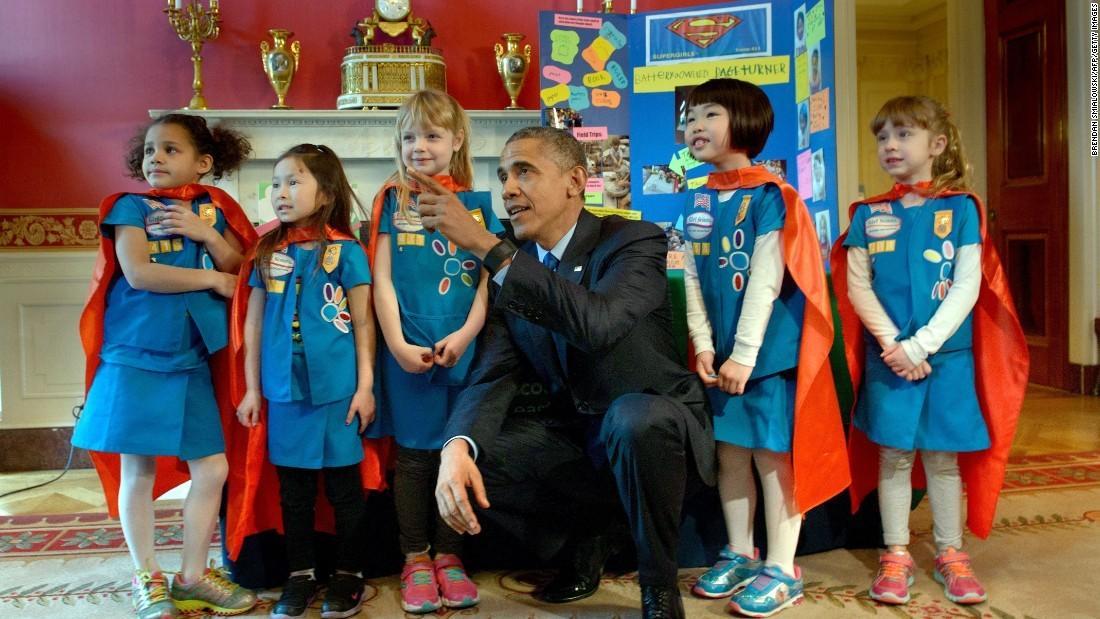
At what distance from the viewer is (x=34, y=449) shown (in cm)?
363

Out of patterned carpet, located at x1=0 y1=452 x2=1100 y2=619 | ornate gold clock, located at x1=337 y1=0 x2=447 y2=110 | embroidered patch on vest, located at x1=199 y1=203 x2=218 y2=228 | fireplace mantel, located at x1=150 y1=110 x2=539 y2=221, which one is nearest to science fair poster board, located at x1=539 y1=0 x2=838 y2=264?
fireplace mantel, located at x1=150 y1=110 x2=539 y2=221

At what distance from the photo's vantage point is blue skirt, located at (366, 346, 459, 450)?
201cm

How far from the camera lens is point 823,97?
9.33 ft

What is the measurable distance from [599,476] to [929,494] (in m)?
0.76

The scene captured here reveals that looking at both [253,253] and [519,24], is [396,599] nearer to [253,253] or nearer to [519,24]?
[253,253]

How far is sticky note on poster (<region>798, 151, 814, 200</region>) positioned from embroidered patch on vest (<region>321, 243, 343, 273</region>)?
1651 millimetres

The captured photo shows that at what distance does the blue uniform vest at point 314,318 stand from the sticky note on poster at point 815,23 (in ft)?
5.54

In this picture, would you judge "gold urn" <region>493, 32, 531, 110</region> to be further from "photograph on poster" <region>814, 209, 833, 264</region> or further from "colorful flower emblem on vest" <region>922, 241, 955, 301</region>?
"colorful flower emblem on vest" <region>922, 241, 955, 301</region>

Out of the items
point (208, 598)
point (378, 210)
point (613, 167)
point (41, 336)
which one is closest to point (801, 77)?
point (613, 167)

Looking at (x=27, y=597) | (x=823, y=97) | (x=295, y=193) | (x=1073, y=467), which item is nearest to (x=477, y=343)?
(x=295, y=193)

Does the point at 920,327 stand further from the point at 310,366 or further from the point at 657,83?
the point at 657,83

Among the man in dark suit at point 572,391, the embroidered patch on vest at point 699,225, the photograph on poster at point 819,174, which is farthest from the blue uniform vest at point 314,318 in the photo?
the photograph on poster at point 819,174

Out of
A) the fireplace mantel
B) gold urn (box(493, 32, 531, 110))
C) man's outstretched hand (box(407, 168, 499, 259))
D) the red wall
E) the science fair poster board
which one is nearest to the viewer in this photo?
man's outstretched hand (box(407, 168, 499, 259))

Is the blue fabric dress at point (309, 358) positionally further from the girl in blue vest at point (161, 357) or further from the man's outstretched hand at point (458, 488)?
the man's outstretched hand at point (458, 488)
